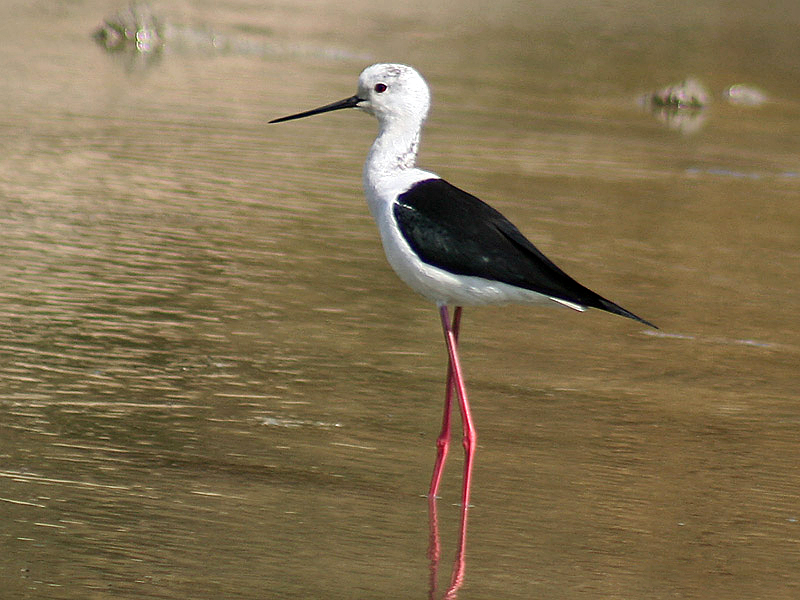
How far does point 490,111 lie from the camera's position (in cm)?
1241

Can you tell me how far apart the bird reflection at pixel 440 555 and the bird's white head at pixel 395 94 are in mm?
1283

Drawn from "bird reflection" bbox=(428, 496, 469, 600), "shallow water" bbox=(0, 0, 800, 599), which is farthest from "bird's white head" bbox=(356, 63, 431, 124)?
"bird reflection" bbox=(428, 496, 469, 600)

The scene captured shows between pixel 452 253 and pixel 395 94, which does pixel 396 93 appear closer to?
pixel 395 94

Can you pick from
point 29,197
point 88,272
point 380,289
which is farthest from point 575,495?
point 29,197

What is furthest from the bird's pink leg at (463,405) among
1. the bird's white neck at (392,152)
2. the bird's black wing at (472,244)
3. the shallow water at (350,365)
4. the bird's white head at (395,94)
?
the bird's white head at (395,94)

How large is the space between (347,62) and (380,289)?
849cm

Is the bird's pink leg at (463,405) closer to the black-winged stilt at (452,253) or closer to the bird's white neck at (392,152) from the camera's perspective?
the black-winged stilt at (452,253)

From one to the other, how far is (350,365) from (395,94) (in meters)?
1.23

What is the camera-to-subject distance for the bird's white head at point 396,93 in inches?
191

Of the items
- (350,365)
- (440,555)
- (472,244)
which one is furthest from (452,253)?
(350,365)

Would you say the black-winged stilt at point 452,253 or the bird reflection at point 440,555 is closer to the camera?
the bird reflection at point 440,555

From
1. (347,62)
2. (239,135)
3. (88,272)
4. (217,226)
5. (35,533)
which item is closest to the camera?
(35,533)

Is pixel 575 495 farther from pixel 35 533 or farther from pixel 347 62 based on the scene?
pixel 347 62

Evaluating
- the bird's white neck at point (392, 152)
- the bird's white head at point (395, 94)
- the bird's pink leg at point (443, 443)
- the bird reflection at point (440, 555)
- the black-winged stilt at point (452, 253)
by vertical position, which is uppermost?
the bird's white head at point (395, 94)
